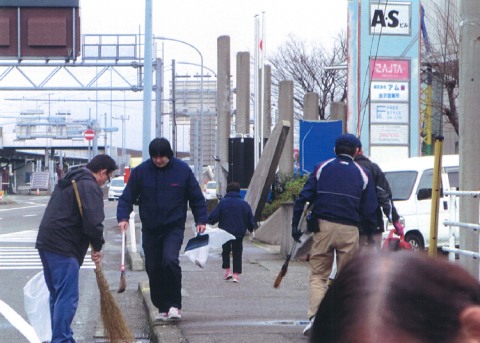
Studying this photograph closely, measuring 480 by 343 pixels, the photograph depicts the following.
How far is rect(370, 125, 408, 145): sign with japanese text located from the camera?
16.6 metres

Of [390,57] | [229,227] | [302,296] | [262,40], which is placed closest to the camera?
[302,296]

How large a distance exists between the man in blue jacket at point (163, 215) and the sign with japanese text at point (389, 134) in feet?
36.0

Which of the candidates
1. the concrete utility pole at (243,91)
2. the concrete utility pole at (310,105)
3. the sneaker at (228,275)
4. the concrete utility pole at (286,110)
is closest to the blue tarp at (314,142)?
the concrete utility pole at (243,91)

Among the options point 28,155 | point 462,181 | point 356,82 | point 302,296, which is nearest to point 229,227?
point 302,296

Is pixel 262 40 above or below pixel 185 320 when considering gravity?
above

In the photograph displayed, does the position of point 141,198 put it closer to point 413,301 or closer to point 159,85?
point 413,301

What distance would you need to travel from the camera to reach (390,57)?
16.6 metres

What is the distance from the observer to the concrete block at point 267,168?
15.7 metres

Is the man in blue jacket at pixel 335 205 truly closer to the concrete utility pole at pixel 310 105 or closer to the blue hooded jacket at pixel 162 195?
the blue hooded jacket at pixel 162 195

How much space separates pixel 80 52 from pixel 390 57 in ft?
35.5

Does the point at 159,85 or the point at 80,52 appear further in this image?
the point at 80,52

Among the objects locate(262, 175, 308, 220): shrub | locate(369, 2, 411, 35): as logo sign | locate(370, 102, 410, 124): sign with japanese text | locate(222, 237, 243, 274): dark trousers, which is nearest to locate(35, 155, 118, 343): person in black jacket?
locate(222, 237, 243, 274): dark trousers

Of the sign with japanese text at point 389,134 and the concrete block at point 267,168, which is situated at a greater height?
the sign with japanese text at point 389,134

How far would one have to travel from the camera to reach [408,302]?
31.6 inches
